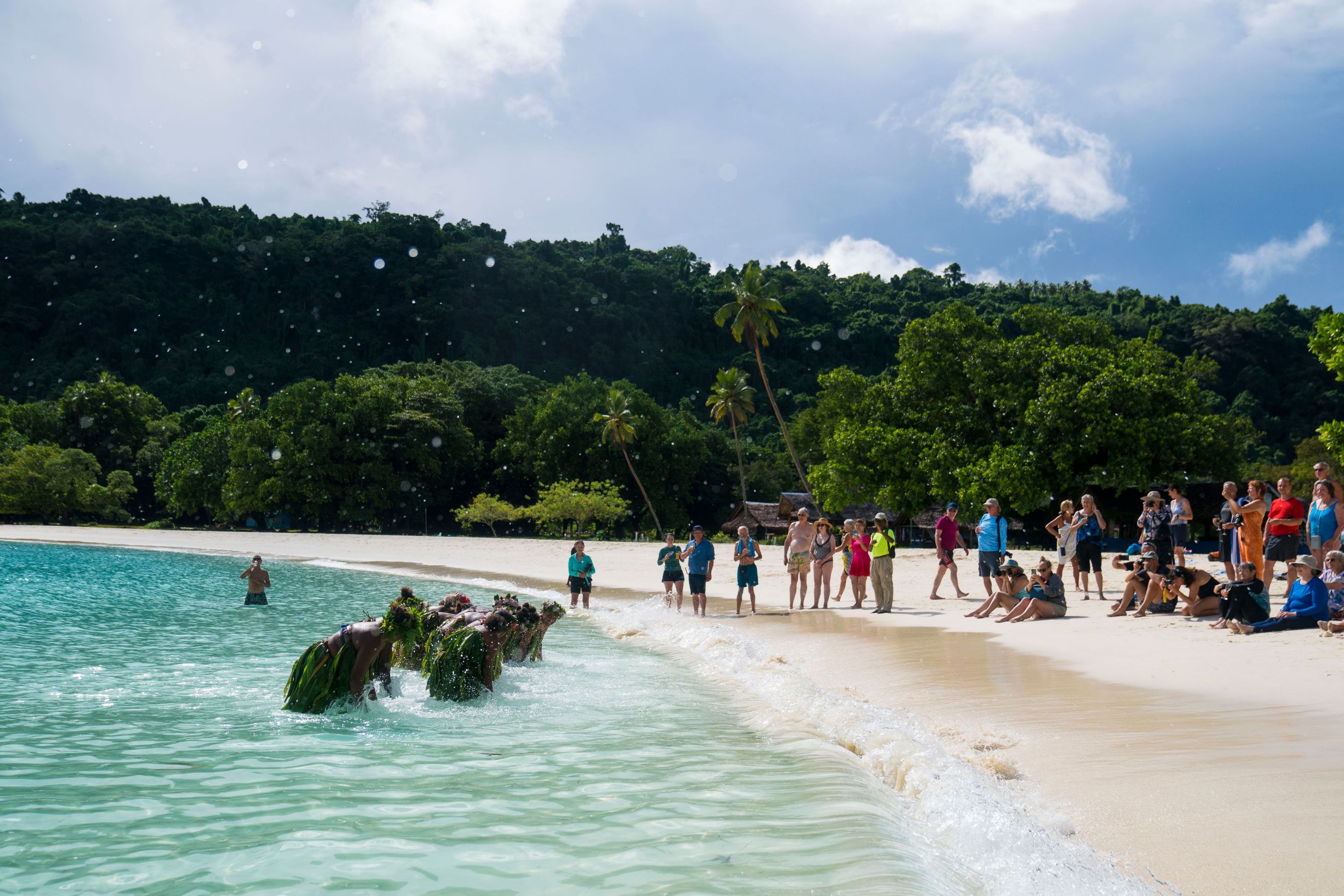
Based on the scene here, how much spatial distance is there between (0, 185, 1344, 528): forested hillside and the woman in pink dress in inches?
468

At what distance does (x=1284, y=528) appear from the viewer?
11430 mm

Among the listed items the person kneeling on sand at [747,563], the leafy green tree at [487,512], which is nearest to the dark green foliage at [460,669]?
the person kneeling on sand at [747,563]

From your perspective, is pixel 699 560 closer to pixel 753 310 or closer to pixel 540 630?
pixel 540 630

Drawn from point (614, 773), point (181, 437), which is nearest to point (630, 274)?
point (181, 437)

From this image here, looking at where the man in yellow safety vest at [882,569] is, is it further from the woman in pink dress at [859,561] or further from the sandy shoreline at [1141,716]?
the woman in pink dress at [859,561]

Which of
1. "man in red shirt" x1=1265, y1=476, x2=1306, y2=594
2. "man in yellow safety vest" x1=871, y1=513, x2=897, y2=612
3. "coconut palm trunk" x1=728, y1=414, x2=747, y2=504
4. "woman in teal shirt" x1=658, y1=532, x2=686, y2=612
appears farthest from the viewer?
"coconut palm trunk" x1=728, y1=414, x2=747, y2=504

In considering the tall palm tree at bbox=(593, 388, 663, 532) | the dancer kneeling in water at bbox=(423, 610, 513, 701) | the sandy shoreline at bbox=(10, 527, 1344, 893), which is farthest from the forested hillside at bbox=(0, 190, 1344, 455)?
the dancer kneeling in water at bbox=(423, 610, 513, 701)

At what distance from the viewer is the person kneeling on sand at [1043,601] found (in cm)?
1257

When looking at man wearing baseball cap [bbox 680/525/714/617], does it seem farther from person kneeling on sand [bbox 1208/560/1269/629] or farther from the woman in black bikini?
person kneeling on sand [bbox 1208/560/1269/629]

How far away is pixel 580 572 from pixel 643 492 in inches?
1665

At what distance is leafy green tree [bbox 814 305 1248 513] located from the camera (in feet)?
87.5

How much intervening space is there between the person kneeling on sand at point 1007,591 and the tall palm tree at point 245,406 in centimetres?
6622

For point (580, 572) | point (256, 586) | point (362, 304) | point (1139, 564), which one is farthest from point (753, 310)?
point (362, 304)

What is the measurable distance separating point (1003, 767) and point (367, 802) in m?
3.99
